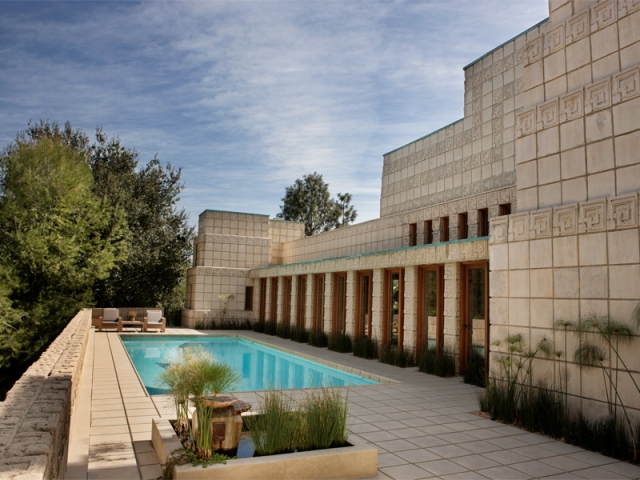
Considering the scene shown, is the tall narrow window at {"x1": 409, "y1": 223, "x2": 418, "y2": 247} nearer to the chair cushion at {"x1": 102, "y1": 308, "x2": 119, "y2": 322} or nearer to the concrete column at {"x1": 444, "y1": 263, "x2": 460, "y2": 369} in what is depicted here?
the concrete column at {"x1": 444, "y1": 263, "x2": 460, "y2": 369}

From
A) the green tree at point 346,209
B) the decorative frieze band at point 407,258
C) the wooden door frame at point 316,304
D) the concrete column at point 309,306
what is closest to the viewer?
the decorative frieze band at point 407,258

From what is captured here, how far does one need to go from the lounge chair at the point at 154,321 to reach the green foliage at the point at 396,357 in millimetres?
10248

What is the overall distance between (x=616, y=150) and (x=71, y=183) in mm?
17951

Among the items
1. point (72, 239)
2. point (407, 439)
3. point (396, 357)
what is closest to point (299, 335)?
point (396, 357)

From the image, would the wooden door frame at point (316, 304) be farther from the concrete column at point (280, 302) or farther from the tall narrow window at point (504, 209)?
the tall narrow window at point (504, 209)

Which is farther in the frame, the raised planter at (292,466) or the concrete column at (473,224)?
the concrete column at (473,224)

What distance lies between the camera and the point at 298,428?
169 inches

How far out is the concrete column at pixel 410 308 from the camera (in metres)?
10.6

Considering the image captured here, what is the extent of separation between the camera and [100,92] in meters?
12.9

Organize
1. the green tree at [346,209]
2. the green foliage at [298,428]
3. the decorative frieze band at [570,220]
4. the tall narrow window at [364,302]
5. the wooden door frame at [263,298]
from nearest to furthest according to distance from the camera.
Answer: the green foliage at [298,428]
the decorative frieze band at [570,220]
the tall narrow window at [364,302]
the wooden door frame at [263,298]
the green tree at [346,209]

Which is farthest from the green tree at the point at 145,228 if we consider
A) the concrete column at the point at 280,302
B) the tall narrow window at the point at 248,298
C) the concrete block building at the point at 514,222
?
the concrete column at the point at 280,302

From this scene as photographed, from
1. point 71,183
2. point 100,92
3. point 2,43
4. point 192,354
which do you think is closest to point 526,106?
point 192,354

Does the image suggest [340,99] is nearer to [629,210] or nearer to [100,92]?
[100,92]

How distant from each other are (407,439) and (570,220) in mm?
3159
